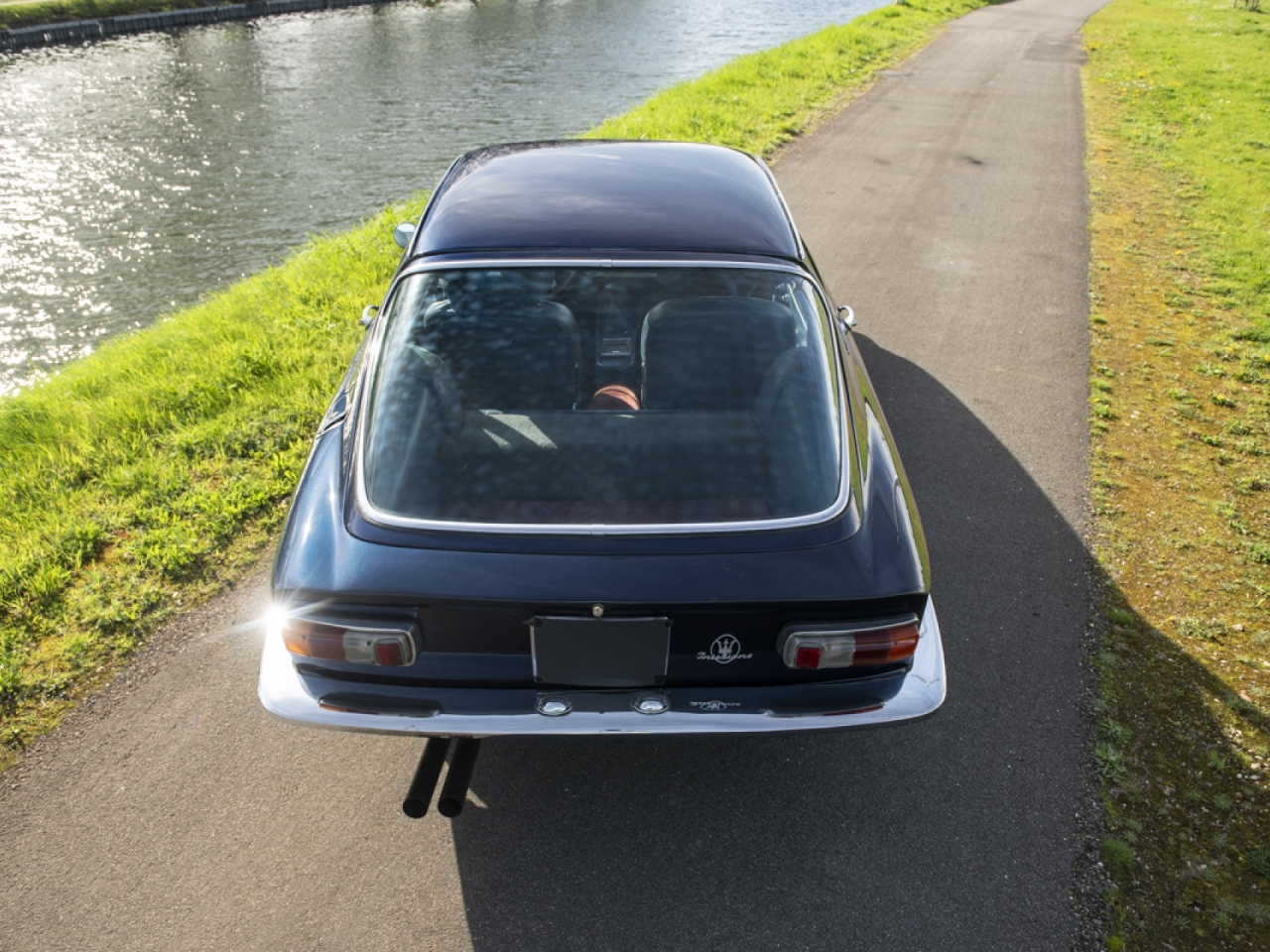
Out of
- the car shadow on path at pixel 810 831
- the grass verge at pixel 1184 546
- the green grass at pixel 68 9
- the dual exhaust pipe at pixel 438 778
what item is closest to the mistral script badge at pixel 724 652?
the car shadow on path at pixel 810 831

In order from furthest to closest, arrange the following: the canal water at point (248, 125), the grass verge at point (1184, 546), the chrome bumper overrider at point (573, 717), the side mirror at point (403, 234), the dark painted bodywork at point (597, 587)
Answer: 1. the canal water at point (248, 125)
2. the side mirror at point (403, 234)
3. the grass verge at point (1184, 546)
4. the chrome bumper overrider at point (573, 717)
5. the dark painted bodywork at point (597, 587)

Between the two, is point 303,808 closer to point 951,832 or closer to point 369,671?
point 369,671

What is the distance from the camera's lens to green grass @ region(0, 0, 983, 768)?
3486 millimetres

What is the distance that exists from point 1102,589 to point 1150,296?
14.0ft

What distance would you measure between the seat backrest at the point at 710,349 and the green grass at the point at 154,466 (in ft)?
7.33

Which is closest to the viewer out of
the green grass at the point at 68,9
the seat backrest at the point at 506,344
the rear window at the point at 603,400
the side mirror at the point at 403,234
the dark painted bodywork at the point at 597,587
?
the dark painted bodywork at the point at 597,587

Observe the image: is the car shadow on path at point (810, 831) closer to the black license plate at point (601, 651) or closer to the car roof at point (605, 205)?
the black license plate at point (601, 651)

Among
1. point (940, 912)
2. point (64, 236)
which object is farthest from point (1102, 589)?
point (64, 236)

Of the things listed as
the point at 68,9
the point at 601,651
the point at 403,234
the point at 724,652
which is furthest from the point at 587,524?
the point at 68,9

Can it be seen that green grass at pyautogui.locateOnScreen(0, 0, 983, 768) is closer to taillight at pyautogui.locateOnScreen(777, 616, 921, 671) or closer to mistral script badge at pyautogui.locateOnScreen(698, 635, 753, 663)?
mistral script badge at pyautogui.locateOnScreen(698, 635, 753, 663)

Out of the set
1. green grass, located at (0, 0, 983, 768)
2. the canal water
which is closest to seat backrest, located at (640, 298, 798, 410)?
green grass, located at (0, 0, 983, 768)

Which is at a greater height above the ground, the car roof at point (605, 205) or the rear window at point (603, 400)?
the car roof at point (605, 205)

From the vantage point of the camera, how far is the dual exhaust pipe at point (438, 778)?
2.40 meters

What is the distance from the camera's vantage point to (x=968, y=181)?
994cm
